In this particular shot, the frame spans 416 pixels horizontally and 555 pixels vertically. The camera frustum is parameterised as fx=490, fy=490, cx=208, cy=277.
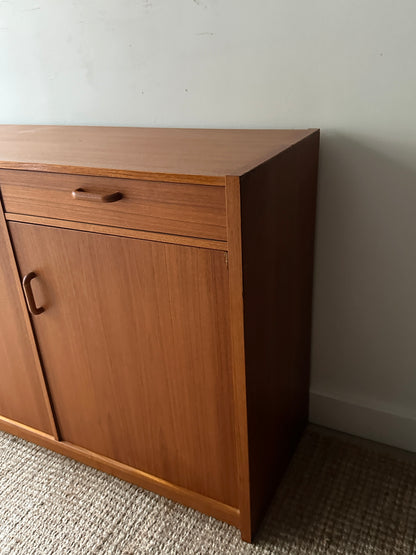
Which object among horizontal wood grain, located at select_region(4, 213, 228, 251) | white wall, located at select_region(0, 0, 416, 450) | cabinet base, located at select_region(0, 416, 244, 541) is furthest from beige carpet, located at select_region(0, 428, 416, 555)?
horizontal wood grain, located at select_region(4, 213, 228, 251)

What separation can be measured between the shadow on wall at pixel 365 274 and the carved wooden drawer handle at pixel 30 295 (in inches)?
28.1

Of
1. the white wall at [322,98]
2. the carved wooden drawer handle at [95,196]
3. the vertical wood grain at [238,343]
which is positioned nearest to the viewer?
the vertical wood grain at [238,343]

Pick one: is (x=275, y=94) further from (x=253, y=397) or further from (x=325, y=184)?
(x=253, y=397)

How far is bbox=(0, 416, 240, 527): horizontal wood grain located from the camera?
45.4 inches

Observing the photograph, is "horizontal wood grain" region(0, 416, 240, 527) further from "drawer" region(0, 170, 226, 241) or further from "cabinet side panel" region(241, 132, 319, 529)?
"drawer" region(0, 170, 226, 241)

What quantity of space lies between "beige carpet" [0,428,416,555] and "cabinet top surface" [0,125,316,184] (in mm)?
836

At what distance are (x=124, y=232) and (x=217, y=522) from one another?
74cm

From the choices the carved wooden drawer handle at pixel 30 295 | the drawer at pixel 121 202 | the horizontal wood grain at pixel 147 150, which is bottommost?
the carved wooden drawer handle at pixel 30 295

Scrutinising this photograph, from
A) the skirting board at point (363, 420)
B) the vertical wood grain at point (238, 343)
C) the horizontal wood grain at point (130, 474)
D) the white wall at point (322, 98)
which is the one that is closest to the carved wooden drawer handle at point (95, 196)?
the vertical wood grain at point (238, 343)

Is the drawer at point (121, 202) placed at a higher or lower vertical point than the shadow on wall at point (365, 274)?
higher

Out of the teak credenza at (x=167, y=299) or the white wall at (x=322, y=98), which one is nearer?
the teak credenza at (x=167, y=299)

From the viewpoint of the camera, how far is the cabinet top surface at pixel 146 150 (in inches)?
35.4

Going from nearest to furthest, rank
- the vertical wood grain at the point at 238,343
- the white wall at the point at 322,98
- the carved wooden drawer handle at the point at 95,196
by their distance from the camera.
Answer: the vertical wood grain at the point at 238,343, the carved wooden drawer handle at the point at 95,196, the white wall at the point at 322,98

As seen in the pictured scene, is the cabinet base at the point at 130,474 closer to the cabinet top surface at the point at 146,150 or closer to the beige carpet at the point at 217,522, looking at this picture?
the beige carpet at the point at 217,522
